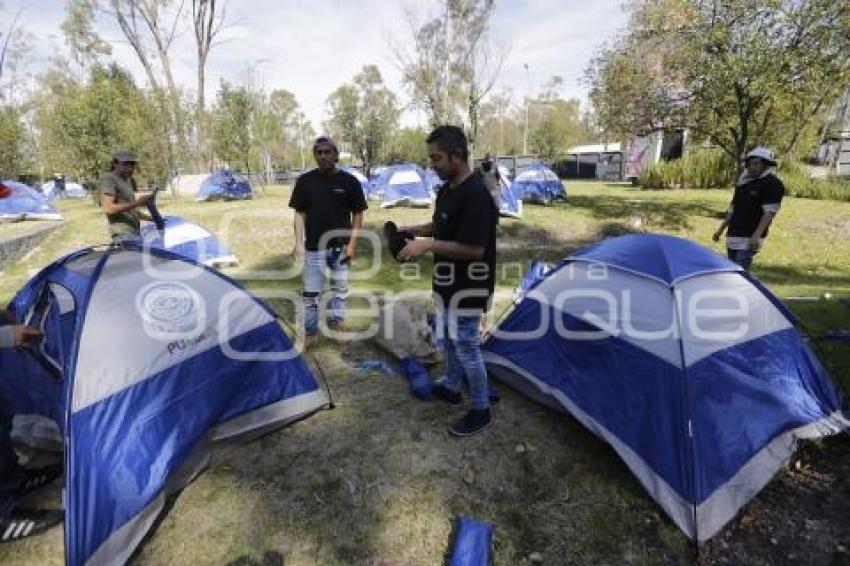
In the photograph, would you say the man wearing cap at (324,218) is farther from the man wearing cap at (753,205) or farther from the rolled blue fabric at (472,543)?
the man wearing cap at (753,205)


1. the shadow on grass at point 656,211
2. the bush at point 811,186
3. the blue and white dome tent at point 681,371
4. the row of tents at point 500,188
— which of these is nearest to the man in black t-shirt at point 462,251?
the blue and white dome tent at point 681,371

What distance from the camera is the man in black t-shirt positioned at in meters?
3.10

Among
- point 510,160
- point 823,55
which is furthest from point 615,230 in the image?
→ point 510,160

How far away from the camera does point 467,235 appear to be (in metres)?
3.09

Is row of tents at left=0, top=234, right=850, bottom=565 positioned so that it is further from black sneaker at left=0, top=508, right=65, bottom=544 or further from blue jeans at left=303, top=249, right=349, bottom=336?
blue jeans at left=303, top=249, right=349, bottom=336

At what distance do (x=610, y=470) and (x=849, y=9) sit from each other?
37.5ft

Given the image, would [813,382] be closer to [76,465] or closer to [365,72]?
[76,465]

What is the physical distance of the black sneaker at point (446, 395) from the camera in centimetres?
411

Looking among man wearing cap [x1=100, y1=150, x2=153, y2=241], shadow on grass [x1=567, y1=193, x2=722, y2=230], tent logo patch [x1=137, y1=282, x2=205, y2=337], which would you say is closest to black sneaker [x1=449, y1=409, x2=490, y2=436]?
tent logo patch [x1=137, y1=282, x2=205, y2=337]

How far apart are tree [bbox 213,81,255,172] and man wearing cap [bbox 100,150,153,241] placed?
1515 centimetres

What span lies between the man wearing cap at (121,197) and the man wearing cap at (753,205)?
6.43 metres

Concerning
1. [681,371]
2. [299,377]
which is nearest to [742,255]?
[681,371]

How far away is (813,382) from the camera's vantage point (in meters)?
3.65

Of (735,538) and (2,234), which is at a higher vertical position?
(2,234)
